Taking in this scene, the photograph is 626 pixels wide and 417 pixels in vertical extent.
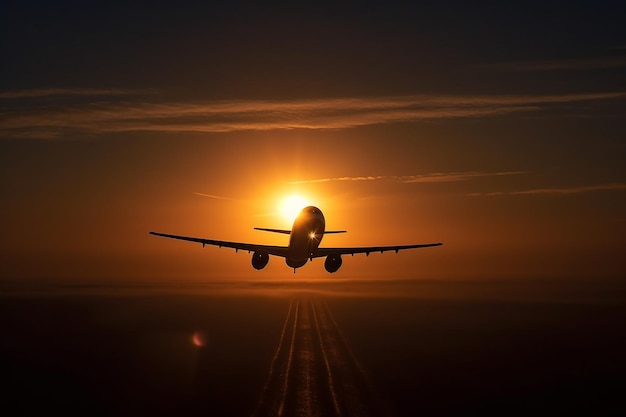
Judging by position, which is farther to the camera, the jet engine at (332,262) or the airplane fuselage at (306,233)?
the jet engine at (332,262)

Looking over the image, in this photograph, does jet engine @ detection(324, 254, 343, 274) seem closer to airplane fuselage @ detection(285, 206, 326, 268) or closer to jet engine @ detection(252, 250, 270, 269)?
airplane fuselage @ detection(285, 206, 326, 268)

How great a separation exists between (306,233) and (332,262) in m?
7.98

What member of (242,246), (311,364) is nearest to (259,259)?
(242,246)

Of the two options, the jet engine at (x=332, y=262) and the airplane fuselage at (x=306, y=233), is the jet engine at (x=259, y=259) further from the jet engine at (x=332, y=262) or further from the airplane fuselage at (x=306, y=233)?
the jet engine at (x=332, y=262)

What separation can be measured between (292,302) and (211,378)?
334 ft

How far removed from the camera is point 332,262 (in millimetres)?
115125

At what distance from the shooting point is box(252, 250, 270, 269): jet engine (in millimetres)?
113306

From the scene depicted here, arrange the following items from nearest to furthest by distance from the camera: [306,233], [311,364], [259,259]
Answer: [311,364] → [306,233] → [259,259]

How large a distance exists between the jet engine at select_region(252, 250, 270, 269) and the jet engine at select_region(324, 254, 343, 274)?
1008 cm

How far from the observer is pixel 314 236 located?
4385 inches

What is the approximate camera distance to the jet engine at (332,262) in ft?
377

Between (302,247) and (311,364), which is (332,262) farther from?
(311,364)

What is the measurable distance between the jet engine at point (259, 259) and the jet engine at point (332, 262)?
1008cm

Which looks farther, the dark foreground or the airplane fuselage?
the airplane fuselage
